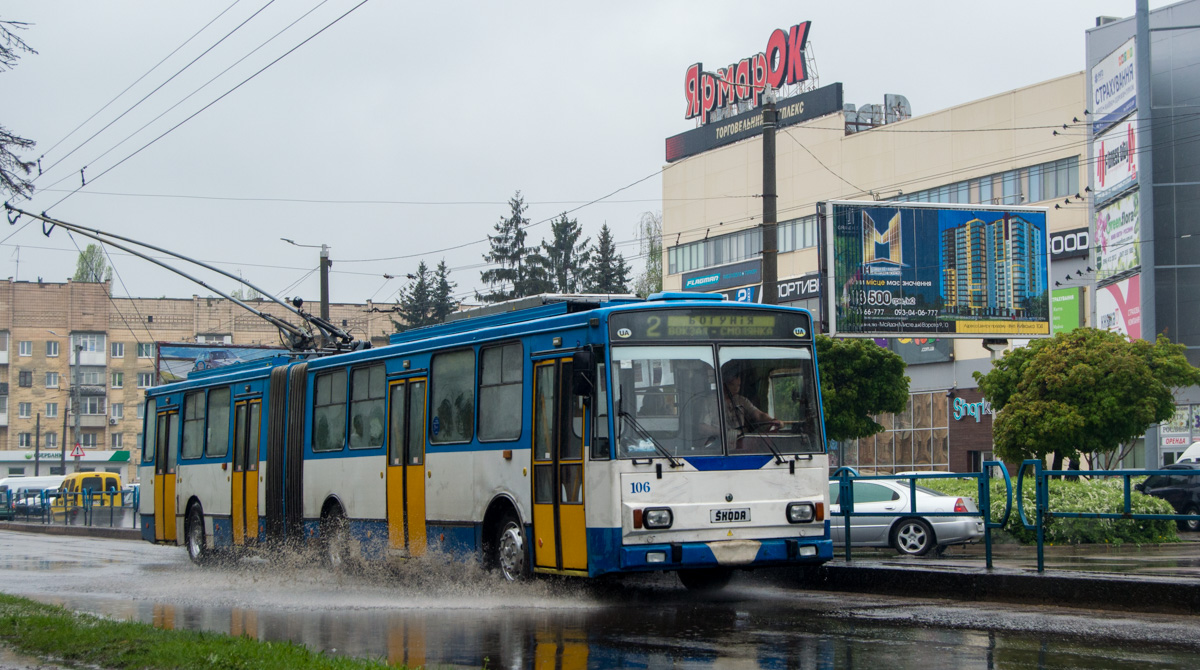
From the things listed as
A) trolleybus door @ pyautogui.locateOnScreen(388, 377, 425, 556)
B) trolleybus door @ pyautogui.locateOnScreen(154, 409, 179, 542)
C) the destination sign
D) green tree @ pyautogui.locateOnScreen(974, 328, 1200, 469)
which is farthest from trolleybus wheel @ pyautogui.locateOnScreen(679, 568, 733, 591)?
green tree @ pyautogui.locateOnScreen(974, 328, 1200, 469)

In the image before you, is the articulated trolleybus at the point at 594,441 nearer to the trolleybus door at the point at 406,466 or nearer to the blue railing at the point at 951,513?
the trolleybus door at the point at 406,466

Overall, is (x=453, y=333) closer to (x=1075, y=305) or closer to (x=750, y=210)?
(x=1075, y=305)

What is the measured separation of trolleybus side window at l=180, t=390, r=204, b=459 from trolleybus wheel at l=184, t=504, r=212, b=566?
3.12 feet

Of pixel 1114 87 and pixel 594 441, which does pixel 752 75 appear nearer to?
pixel 1114 87

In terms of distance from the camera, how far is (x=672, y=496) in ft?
40.0

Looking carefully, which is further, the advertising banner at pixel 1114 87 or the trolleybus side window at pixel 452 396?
the advertising banner at pixel 1114 87

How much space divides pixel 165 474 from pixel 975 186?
153ft

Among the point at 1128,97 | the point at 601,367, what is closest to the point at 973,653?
the point at 601,367

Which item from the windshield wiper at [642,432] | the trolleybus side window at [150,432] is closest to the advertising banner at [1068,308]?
the trolleybus side window at [150,432]

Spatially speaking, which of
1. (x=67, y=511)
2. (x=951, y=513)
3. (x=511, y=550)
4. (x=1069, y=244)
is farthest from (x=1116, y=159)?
(x=511, y=550)

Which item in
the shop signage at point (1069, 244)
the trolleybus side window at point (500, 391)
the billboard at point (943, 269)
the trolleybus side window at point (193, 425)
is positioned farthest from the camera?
the shop signage at point (1069, 244)

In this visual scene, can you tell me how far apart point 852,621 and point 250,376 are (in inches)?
484

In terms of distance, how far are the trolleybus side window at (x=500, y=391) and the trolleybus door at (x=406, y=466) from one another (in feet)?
4.80

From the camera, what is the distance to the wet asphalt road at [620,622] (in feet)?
29.6
